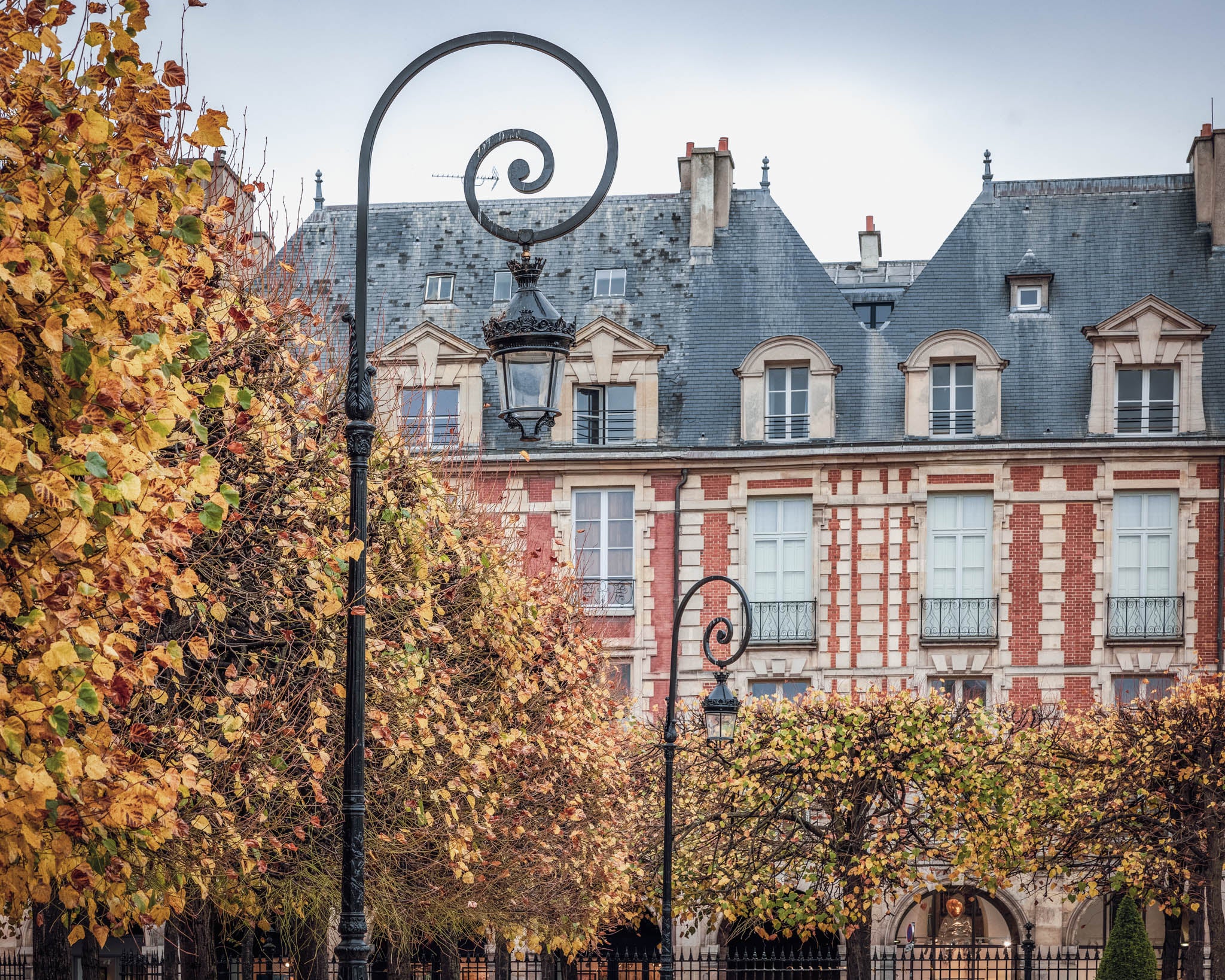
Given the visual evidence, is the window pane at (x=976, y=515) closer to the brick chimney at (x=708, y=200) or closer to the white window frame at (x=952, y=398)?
the white window frame at (x=952, y=398)

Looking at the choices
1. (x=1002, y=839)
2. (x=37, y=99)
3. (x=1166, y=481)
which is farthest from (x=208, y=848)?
(x=1166, y=481)

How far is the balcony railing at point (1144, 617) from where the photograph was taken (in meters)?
28.0

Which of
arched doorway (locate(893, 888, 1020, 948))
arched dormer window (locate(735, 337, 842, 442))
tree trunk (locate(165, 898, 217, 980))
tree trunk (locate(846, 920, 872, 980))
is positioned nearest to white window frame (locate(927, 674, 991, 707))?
arched doorway (locate(893, 888, 1020, 948))

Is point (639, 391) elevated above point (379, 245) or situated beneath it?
situated beneath

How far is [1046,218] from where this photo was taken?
31203 millimetres

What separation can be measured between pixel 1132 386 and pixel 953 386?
9.98 feet

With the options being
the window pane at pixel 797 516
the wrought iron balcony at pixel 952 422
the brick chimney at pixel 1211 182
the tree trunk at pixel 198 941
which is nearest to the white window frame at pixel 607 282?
the window pane at pixel 797 516

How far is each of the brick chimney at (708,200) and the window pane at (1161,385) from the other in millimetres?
8390

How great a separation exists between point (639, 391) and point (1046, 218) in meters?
8.44

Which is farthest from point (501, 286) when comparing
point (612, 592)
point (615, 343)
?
point (612, 592)

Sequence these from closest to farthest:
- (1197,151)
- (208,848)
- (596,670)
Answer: (208,848) → (596,670) → (1197,151)

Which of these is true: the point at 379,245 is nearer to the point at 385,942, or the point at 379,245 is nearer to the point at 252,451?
the point at 385,942

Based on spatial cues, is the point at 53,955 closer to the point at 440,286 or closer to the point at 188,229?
the point at 188,229

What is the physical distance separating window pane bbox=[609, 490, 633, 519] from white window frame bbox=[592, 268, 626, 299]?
4.26m
